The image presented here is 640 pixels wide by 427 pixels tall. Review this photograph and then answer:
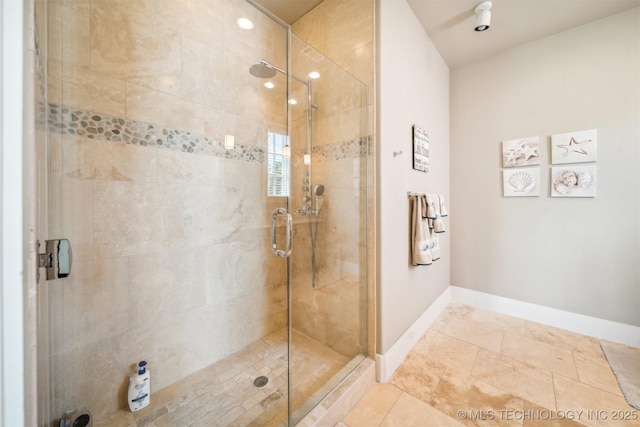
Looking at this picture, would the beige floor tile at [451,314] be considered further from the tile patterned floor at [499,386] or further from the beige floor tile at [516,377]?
the beige floor tile at [516,377]

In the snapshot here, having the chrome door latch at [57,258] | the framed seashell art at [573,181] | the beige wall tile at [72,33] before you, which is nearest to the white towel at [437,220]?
the framed seashell art at [573,181]

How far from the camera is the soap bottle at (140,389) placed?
4.14 ft

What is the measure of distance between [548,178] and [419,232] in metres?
1.45

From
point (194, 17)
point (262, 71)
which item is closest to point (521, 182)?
point (262, 71)

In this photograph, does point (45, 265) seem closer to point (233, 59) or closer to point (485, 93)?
point (233, 59)

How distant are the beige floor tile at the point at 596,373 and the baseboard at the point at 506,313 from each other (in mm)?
432

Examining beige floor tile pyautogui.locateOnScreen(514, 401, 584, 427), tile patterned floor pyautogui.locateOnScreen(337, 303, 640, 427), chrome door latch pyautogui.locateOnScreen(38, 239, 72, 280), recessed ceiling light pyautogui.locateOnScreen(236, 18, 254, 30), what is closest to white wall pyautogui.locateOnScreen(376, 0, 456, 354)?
tile patterned floor pyautogui.locateOnScreen(337, 303, 640, 427)

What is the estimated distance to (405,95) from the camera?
1867 mm

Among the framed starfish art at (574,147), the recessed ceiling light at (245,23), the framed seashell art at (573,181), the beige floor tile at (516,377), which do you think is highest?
the recessed ceiling light at (245,23)

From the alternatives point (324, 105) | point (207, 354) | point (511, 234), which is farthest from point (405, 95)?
point (207, 354)

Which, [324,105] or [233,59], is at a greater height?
[233,59]

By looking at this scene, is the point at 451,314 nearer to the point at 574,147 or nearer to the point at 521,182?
the point at 521,182

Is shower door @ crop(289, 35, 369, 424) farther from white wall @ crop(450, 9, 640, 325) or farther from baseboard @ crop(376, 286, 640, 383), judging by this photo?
white wall @ crop(450, 9, 640, 325)
